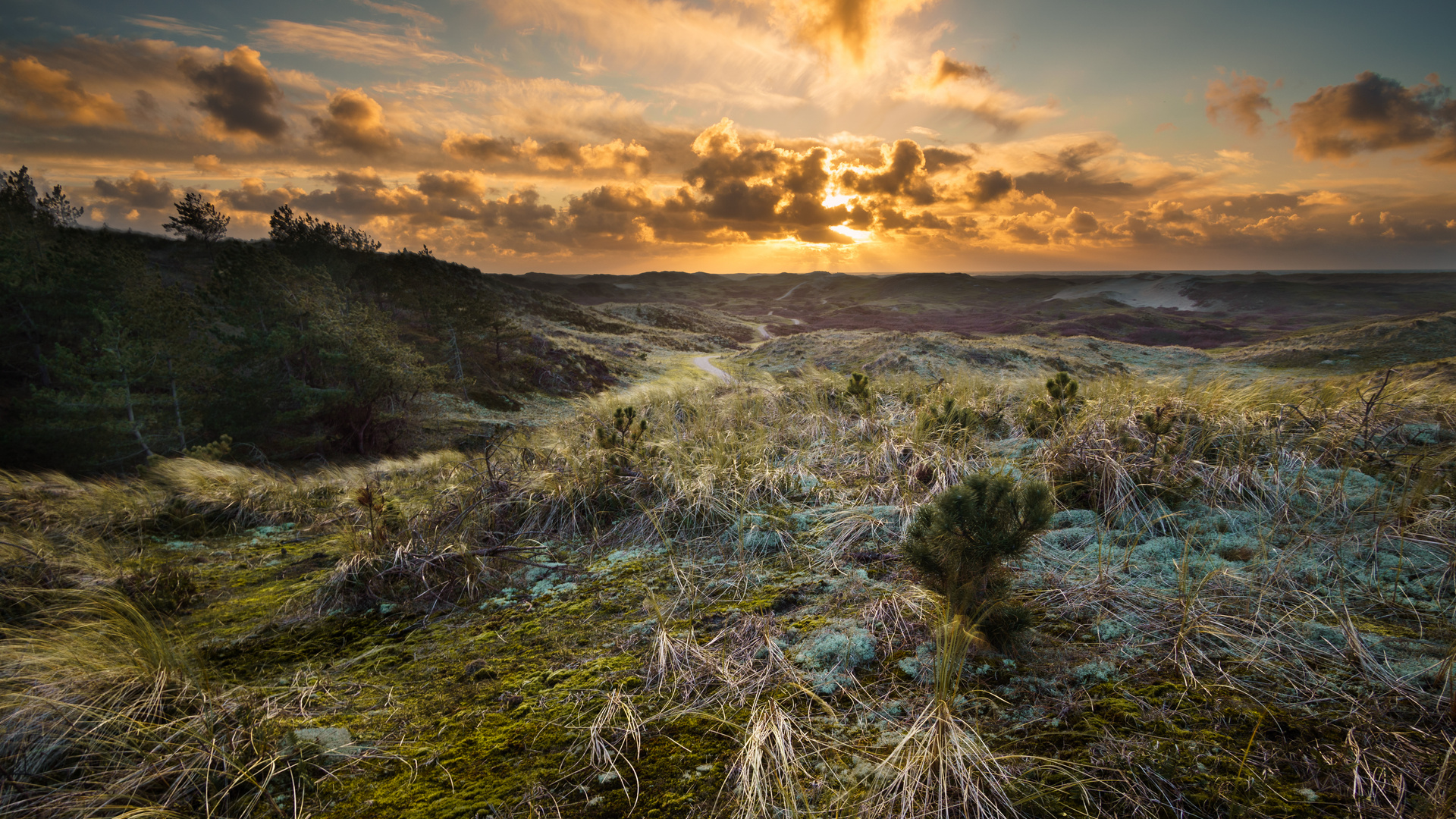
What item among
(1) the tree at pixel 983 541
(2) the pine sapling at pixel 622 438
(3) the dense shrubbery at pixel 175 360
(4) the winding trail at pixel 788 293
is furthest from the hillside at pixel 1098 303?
(1) the tree at pixel 983 541

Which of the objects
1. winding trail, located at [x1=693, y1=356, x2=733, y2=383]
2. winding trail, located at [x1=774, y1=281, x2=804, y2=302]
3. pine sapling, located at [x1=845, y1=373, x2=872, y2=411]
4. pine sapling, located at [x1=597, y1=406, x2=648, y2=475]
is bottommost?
winding trail, located at [x1=693, y1=356, x2=733, y2=383]

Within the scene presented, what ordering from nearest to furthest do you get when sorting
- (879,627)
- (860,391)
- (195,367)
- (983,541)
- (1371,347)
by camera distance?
(983,541) < (879,627) < (860,391) < (195,367) < (1371,347)

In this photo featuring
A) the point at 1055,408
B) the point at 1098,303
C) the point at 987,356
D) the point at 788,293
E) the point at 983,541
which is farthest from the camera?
the point at 788,293

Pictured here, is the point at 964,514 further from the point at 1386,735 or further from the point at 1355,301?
the point at 1355,301

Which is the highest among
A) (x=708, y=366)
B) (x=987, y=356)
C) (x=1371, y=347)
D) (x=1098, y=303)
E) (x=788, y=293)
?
(x=788, y=293)

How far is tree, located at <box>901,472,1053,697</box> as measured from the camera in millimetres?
2258

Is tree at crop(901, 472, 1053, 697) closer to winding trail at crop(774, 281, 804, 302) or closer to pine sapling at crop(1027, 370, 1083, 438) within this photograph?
pine sapling at crop(1027, 370, 1083, 438)

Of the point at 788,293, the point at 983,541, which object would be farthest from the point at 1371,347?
the point at 788,293

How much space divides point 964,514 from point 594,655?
6.43 feet

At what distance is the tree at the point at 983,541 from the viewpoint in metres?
2.26

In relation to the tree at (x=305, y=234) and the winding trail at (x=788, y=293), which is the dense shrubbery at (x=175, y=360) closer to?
the tree at (x=305, y=234)

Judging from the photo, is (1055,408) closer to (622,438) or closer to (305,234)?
(622,438)

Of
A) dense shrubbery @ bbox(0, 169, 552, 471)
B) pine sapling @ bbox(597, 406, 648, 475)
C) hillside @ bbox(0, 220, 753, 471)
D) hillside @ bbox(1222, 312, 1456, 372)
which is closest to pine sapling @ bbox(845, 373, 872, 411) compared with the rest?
pine sapling @ bbox(597, 406, 648, 475)

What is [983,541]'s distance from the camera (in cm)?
228
